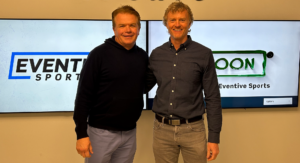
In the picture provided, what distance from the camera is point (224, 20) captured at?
2.40m

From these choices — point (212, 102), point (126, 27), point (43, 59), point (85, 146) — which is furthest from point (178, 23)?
point (43, 59)

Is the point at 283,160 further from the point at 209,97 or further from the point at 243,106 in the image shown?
the point at 209,97

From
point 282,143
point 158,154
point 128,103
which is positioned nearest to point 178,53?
point 128,103

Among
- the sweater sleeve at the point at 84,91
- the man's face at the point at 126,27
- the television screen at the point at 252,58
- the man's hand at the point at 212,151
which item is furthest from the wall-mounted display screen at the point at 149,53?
the man's hand at the point at 212,151

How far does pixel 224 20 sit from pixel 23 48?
212 cm

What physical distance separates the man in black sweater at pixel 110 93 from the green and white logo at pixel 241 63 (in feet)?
3.67

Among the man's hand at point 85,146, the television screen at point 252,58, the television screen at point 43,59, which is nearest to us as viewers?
the man's hand at point 85,146

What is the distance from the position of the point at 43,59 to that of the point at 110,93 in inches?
44.3

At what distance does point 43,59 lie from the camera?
233 centimetres

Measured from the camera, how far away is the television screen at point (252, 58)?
95.0 inches

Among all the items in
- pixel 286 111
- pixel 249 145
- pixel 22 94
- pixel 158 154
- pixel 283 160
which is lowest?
pixel 283 160

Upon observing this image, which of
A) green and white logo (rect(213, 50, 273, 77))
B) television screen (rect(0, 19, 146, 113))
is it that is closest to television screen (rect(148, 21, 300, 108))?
green and white logo (rect(213, 50, 273, 77))

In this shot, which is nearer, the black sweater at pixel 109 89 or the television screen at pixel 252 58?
the black sweater at pixel 109 89

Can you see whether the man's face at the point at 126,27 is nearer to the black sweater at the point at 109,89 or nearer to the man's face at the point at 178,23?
the black sweater at the point at 109,89
